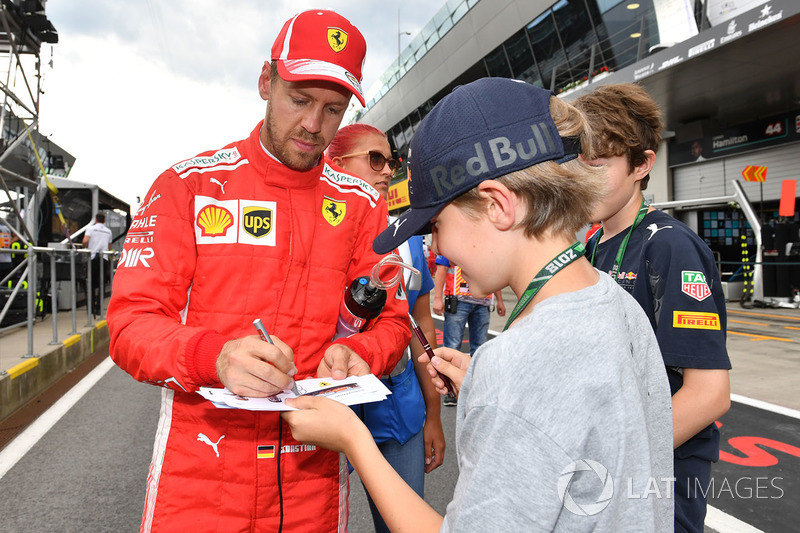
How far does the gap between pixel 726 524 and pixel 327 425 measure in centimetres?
292

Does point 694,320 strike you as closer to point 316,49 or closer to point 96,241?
point 316,49

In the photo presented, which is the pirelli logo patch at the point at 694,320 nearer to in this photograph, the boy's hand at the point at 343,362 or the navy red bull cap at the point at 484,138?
the navy red bull cap at the point at 484,138

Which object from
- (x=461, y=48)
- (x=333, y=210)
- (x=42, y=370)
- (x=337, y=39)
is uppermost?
→ (x=461, y=48)

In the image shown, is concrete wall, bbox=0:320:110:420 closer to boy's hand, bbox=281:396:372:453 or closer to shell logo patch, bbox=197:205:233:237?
shell logo patch, bbox=197:205:233:237

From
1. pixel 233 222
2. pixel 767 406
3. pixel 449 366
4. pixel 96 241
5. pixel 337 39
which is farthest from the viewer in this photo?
pixel 96 241

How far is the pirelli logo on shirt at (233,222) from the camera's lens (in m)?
1.57

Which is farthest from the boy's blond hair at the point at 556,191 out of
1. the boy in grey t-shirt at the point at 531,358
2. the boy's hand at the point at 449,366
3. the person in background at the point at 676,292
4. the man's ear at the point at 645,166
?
the man's ear at the point at 645,166

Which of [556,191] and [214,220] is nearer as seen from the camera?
[556,191]

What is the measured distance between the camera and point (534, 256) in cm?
106

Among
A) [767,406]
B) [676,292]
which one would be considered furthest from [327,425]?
[767,406]

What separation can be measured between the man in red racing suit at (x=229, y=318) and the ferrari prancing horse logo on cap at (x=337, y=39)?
0.17 ft

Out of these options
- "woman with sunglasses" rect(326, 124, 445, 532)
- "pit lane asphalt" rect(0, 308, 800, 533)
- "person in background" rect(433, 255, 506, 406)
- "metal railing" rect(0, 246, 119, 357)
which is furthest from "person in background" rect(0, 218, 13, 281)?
"woman with sunglasses" rect(326, 124, 445, 532)

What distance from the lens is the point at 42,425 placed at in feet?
15.5

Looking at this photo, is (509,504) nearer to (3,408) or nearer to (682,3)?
(3,408)
